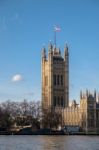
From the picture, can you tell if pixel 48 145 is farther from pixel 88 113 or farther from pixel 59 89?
pixel 59 89

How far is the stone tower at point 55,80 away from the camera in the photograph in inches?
5999

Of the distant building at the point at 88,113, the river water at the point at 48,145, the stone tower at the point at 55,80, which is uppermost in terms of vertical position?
the stone tower at the point at 55,80

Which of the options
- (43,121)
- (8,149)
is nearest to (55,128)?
(43,121)

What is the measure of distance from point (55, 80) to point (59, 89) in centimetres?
263

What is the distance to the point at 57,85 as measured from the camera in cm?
15388

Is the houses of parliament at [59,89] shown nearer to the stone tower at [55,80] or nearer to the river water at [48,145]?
the stone tower at [55,80]

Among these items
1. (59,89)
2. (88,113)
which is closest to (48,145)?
(88,113)

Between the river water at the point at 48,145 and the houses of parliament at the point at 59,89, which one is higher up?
the houses of parliament at the point at 59,89

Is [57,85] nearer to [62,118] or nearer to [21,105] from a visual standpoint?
[62,118]

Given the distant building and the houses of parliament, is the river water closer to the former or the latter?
the distant building

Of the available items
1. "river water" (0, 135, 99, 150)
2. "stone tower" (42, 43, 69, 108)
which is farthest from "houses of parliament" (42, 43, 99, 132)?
"river water" (0, 135, 99, 150)

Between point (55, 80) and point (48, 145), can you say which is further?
point (55, 80)

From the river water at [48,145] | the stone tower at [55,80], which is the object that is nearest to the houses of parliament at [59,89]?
the stone tower at [55,80]

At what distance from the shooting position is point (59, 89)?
15312cm
